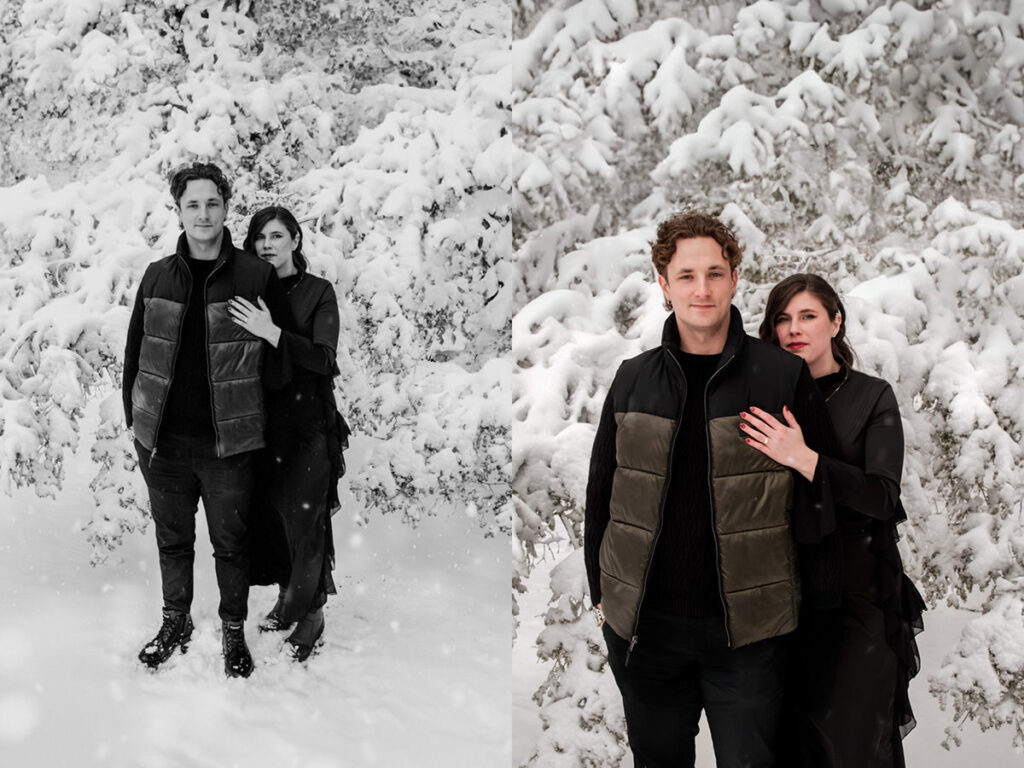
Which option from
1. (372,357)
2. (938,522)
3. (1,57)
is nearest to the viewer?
(938,522)

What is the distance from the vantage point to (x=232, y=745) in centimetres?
247

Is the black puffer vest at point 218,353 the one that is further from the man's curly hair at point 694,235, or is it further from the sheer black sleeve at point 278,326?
the man's curly hair at point 694,235

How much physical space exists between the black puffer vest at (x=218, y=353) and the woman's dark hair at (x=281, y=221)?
10cm

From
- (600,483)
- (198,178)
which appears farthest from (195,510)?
(600,483)

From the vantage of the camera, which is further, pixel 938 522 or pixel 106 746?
pixel 938 522

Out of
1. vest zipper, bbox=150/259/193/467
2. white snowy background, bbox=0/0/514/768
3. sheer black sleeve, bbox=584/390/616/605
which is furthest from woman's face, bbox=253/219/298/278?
sheer black sleeve, bbox=584/390/616/605

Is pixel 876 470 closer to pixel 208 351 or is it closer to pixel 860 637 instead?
pixel 860 637

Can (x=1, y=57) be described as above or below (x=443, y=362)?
above

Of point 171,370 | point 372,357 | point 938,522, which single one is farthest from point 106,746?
point 938,522

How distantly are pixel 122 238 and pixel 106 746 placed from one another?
1.74 m

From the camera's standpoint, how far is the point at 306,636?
2.73 m

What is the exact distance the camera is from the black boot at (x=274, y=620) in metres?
2.73

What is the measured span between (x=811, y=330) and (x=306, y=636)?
1.92 meters

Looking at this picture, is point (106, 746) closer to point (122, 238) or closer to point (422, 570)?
point (422, 570)
